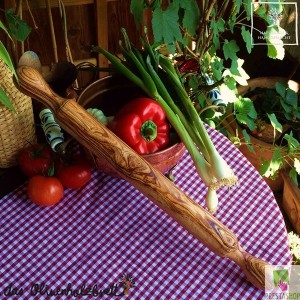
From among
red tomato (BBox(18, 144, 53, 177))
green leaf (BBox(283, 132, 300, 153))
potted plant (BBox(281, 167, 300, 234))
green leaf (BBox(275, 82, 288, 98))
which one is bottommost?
potted plant (BBox(281, 167, 300, 234))

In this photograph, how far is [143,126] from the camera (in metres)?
1.09

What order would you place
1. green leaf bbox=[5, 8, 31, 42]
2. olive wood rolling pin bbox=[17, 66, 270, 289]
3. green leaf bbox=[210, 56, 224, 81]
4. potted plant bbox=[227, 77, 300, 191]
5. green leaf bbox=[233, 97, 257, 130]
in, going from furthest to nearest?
potted plant bbox=[227, 77, 300, 191] < green leaf bbox=[233, 97, 257, 130] < green leaf bbox=[210, 56, 224, 81] < green leaf bbox=[5, 8, 31, 42] < olive wood rolling pin bbox=[17, 66, 270, 289]

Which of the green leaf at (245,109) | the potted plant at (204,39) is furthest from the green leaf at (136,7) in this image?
the green leaf at (245,109)

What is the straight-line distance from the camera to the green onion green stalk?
43.1 inches

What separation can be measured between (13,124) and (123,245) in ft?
1.28

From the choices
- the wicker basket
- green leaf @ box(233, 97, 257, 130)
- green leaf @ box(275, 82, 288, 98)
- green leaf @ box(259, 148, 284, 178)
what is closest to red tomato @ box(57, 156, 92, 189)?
the wicker basket

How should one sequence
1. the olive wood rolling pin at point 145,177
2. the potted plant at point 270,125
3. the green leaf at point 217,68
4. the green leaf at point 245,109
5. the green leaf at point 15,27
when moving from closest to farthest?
the olive wood rolling pin at point 145,177 → the green leaf at point 15,27 → the green leaf at point 217,68 → the green leaf at point 245,109 → the potted plant at point 270,125

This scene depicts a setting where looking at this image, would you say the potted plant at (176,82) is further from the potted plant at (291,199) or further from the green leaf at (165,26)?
the potted plant at (291,199)

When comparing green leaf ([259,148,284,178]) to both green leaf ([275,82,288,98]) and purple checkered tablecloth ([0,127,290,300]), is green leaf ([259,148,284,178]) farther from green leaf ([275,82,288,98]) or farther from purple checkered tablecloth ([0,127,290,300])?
purple checkered tablecloth ([0,127,290,300])

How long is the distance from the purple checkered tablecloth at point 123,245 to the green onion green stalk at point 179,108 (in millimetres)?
118

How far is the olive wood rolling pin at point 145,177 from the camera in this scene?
1.02m

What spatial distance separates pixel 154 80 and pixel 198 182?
11.6 inches

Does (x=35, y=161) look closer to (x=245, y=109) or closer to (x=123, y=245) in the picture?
(x=123, y=245)

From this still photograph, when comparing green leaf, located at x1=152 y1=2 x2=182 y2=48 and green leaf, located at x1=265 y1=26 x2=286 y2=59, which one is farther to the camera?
green leaf, located at x1=265 y1=26 x2=286 y2=59
